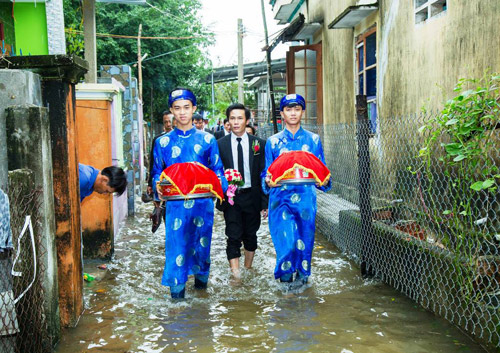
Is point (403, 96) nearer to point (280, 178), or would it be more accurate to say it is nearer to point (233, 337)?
point (280, 178)

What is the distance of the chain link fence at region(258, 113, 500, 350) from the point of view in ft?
12.9

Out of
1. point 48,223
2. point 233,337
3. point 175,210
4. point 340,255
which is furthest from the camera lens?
point 340,255

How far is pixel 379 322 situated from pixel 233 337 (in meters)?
1.21

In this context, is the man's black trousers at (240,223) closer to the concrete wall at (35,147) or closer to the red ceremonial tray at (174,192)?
the red ceremonial tray at (174,192)

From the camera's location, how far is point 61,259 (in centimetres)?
437

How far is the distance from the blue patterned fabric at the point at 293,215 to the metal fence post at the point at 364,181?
39 cm

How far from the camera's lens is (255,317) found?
15.7ft

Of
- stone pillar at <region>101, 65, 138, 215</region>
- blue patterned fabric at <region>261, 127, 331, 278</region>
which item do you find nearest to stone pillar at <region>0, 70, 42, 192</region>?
blue patterned fabric at <region>261, 127, 331, 278</region>

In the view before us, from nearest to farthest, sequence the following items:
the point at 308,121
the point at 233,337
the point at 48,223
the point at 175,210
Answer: the point at 48,223 < the point at 233,337 < the point at 175,210 < the point at 308,121

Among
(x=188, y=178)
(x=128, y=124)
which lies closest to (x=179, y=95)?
(x=188, y=178)

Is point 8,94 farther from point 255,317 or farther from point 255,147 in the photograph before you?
point 255,147

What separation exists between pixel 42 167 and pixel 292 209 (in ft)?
8.60

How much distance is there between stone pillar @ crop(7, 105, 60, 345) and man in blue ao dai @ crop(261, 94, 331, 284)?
2.31 metres

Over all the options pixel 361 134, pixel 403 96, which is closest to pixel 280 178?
pixel 361 134
